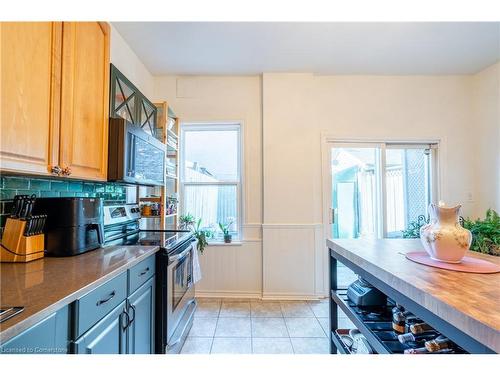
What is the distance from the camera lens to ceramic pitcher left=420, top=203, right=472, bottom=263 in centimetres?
109

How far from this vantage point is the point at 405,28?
7.47 ft

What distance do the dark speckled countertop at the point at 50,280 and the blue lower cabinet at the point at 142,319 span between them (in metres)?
0.21

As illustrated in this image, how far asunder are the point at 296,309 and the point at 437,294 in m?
2.15

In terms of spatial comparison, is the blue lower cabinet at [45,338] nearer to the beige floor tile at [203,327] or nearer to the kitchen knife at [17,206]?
the kitchen knife at [17,206]

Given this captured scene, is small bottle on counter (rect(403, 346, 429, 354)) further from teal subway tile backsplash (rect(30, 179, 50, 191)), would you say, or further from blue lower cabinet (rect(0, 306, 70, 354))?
teal subway tile backsplash (rect(30, 179, 50, 191))

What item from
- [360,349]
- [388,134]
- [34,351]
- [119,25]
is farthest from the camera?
[388,134]

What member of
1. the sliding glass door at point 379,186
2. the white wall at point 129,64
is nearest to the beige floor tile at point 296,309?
the sliding glass door at point 379,186

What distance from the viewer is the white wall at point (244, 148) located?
3051 mm

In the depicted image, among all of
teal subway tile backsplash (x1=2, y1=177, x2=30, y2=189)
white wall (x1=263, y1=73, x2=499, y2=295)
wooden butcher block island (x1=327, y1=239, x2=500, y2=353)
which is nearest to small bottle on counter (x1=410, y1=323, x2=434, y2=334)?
wooden butcher block island (x1=327, y1=239, x2=500, y2=353)

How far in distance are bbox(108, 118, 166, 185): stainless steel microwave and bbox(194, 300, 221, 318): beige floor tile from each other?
1517mm

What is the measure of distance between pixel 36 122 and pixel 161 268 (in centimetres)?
110
